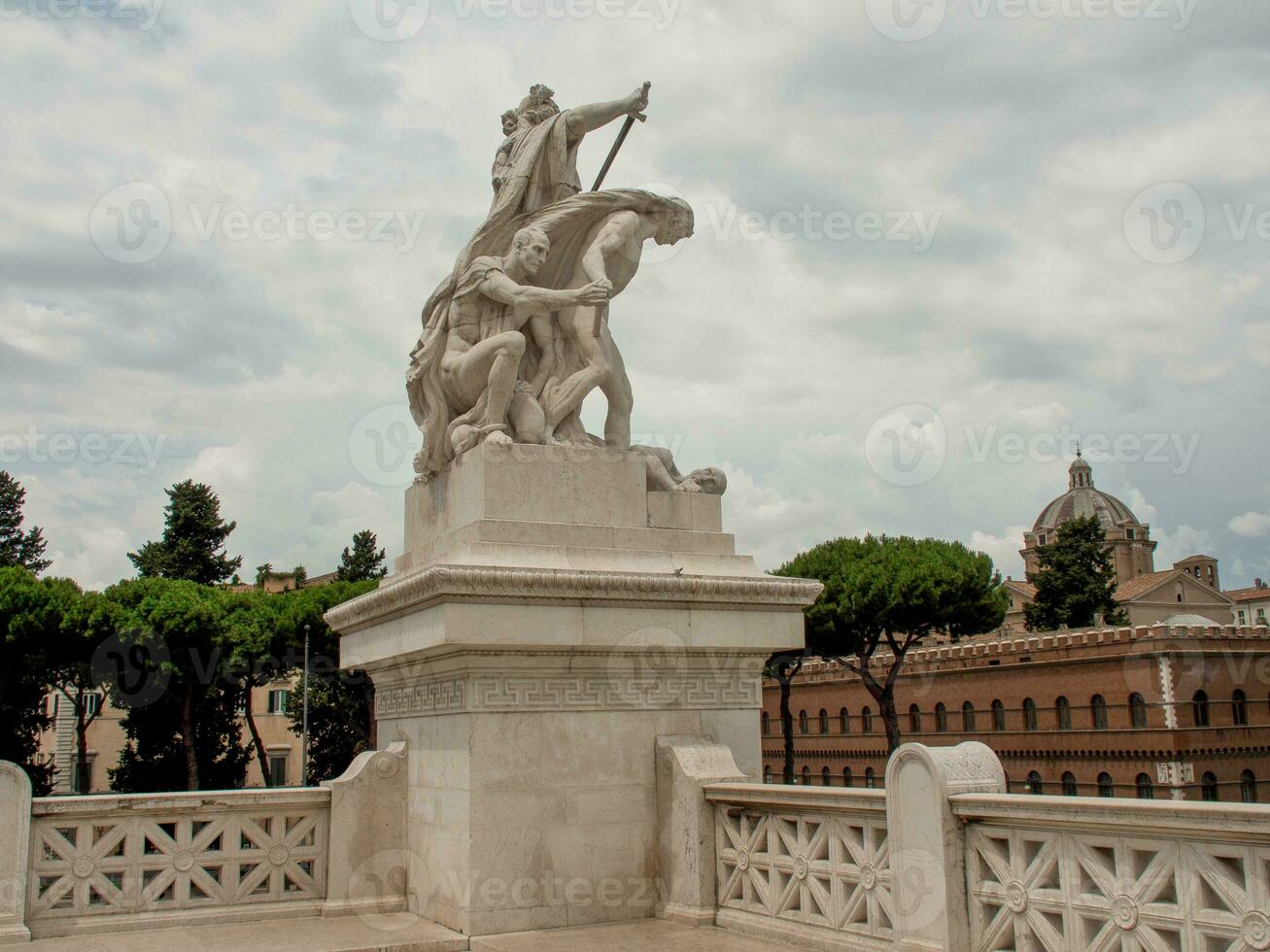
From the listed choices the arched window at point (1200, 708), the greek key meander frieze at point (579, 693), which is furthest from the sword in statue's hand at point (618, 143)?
the arched window at point (1200, 708)

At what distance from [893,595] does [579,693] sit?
45.4m

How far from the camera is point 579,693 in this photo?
25.7 feet

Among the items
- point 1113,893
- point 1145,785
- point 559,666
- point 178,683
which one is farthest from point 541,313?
point 1145,785

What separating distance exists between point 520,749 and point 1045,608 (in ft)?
254

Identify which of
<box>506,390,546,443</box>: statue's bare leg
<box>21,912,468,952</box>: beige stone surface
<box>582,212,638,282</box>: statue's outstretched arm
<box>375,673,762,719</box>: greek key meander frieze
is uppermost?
<box>582,212,638,282</box>: statue's outstretched arm

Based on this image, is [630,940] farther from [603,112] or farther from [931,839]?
[603,112]

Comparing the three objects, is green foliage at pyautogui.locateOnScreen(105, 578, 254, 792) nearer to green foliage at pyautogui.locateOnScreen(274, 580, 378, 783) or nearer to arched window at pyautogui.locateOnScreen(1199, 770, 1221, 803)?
green foliage at pyautogui.locateOnScreen(274, 580, 378, 783)

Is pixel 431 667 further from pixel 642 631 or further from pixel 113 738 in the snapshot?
pixel 113 738

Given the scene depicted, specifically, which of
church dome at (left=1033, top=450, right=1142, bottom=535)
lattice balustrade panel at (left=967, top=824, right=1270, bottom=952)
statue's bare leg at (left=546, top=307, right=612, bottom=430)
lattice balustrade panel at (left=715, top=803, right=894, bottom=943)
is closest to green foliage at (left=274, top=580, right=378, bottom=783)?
statue's bare leg at (left=546, top=307, right=612, bottom=430)

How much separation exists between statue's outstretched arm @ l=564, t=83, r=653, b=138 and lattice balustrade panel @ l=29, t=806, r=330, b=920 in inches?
230

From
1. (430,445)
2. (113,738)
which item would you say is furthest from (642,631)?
(113,738)

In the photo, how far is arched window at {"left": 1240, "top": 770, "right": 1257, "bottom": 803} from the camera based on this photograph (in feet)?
196

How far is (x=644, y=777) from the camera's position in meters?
7.96

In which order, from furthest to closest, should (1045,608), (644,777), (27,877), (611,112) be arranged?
(1045,608)
(611,112)
(644,777)
(27,877)
